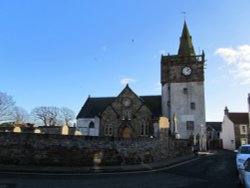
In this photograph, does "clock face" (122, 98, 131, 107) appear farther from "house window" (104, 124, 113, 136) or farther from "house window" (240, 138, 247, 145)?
"house window" (240, 138, 247, 145)

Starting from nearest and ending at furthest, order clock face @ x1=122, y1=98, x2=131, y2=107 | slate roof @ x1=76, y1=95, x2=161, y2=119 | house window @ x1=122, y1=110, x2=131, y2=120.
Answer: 1. house window @ x1=122, y1=110, x2=131, y2=120
2. clock face @ x1=122, y1=98, x2=131, y2=107
3. slate roof @ x1=76, y1=95, x2=161, y2=119

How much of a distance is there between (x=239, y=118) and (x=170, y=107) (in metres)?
20.8

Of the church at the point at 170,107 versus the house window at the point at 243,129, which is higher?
the church at the point at 170,107

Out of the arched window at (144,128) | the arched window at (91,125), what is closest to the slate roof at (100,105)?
the arched window at (91,125)

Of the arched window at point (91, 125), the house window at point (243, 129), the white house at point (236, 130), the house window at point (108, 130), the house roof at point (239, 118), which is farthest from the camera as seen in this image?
the house roof at point (239, 118)

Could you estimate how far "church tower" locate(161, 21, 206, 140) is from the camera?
41188 mm

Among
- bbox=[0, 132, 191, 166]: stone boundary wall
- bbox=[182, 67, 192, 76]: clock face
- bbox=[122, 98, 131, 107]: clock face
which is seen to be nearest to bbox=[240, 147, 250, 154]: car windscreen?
bbox=[0, 132, 191, 166]: stone boundary wall

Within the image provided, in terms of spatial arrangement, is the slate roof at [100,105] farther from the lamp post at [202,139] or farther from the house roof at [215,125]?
the house roof at [215,125]

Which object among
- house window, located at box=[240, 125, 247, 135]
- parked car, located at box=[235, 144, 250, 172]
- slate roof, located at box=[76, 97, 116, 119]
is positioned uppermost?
slate roof, located at box=[76, 97, 116, 119]

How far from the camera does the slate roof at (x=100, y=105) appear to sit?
46.0 m

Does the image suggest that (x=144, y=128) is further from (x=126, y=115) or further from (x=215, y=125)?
(x=215, y=125)

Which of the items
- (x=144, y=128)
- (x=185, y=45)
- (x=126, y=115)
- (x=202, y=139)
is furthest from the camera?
(x=185, y=45)

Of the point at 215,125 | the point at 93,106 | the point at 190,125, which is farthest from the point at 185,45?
the point at 215,125

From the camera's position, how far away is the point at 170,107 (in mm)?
42812
